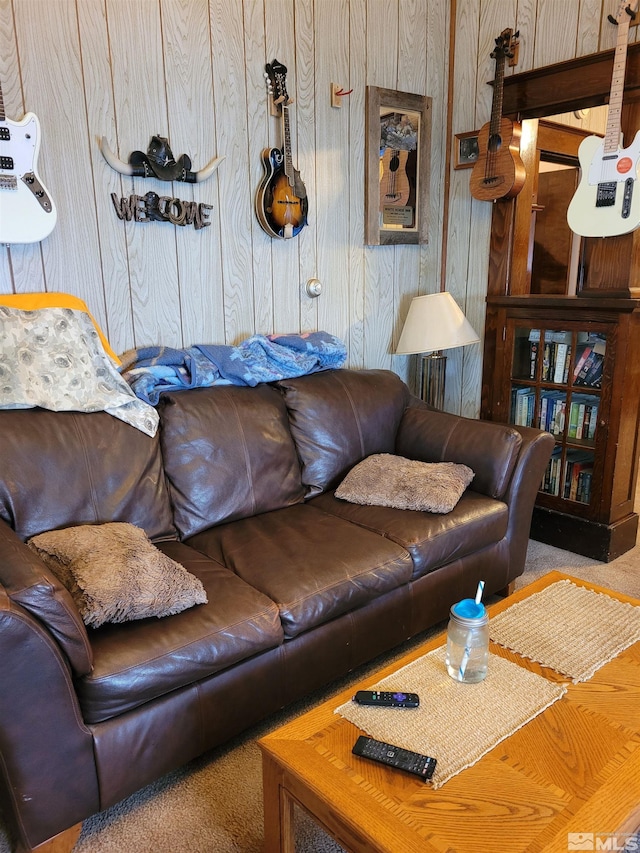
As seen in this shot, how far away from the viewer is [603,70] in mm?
2562

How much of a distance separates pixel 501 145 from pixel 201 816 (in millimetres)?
2866

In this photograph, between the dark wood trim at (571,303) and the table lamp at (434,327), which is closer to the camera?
the dark wood trim at (571,303)

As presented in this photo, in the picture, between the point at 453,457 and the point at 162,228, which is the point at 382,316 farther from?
the point at 162,228

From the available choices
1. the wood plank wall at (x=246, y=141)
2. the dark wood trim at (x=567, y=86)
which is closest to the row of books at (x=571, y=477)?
the wood plank wall at (x=246, y=141)

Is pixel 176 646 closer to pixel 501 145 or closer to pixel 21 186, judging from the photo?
pixel 21 186

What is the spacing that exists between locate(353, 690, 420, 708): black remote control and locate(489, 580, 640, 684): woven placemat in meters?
0.33

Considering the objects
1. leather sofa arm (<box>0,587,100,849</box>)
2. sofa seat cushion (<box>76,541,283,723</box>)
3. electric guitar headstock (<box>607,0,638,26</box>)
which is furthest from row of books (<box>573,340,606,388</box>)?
leather sofa arm (<box>0,587,100,849</box>)

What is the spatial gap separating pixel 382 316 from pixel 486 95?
1187mm

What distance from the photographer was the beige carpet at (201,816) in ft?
4.56

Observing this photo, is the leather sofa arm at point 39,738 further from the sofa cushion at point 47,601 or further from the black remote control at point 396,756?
the black remote control at point 396,756

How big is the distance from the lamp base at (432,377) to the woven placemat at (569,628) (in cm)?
165

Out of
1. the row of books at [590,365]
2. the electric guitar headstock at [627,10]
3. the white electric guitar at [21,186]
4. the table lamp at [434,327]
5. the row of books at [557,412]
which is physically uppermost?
the electric guitar headstock at [627,10]

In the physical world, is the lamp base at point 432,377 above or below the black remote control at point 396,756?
above

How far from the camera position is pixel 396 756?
110cm
